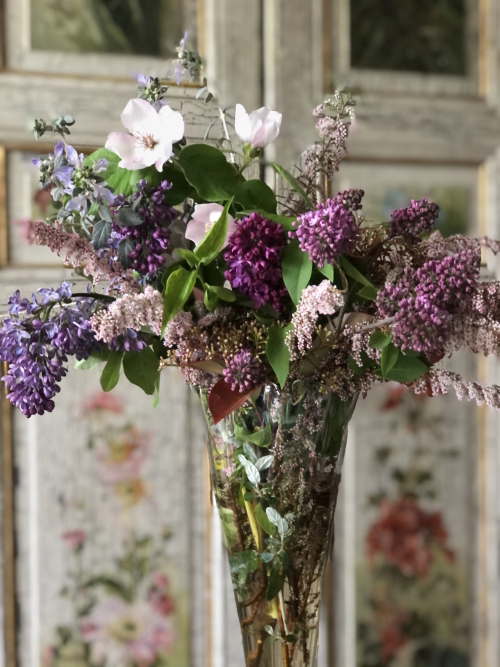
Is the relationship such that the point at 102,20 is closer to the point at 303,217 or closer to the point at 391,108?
the point at 391,108

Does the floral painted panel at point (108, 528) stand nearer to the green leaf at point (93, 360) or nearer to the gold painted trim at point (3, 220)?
the gold painted trim at point (3, 220)

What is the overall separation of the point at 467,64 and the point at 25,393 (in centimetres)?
106

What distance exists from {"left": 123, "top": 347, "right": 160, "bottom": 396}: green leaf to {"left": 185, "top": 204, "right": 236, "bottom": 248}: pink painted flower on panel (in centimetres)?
11

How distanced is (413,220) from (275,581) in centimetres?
33

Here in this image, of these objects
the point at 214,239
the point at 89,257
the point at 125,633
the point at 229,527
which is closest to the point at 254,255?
the point at 214,239

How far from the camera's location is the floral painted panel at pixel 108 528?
107 cm

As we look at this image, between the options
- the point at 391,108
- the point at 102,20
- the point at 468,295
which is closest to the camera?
the point at 468,295

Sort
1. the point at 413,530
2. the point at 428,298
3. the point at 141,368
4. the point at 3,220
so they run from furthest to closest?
the point at 413,530 < the point at 3,220 < the point at 141,368 < the point at 428,298

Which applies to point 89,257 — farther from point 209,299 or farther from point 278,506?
point 278,506

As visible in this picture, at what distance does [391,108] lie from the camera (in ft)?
3.99

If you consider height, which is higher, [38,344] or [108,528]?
[38,344]

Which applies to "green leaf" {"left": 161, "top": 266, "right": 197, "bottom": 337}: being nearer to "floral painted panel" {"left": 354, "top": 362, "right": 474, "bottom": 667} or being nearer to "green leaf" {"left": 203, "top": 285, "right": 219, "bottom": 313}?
"green leaf" {"left": 203, "top": 285, "right": 219, "bottom": 313}

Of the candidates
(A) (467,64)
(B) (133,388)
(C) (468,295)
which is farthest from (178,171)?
(A) (467,64)

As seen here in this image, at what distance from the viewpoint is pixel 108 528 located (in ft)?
3.60
